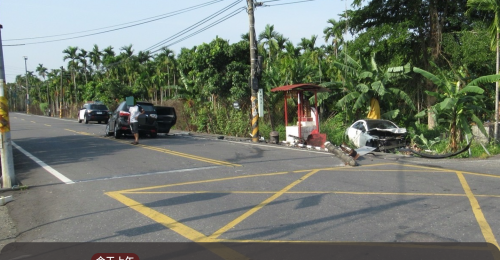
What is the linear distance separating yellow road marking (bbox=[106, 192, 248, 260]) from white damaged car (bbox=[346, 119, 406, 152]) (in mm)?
9949

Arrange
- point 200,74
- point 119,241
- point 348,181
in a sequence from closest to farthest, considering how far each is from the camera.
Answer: point 119,241
point 348,181
point 200,74

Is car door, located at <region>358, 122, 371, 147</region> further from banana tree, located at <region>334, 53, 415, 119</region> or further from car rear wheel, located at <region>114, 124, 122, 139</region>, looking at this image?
car rear wheel, located at <region>114, 124, 122, 139</region>

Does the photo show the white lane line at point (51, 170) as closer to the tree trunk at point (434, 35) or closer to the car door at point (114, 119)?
the car door at point (114, 119)

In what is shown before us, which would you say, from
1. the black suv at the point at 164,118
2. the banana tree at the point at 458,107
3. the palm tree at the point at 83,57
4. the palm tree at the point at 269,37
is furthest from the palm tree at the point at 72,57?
the banana tree at the point at 458,107

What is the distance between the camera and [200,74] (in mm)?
24281

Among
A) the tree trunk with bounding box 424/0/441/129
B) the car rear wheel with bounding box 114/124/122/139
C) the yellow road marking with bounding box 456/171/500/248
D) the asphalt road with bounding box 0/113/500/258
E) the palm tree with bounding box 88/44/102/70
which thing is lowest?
the yellow road marking with bounding box 456/171/500/248

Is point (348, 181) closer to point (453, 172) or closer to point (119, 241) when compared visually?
point (453, 172)

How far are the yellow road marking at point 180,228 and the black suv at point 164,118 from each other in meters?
14.0

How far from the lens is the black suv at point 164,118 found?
22.4 m

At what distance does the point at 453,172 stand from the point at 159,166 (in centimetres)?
730

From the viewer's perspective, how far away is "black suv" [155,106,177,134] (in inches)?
882

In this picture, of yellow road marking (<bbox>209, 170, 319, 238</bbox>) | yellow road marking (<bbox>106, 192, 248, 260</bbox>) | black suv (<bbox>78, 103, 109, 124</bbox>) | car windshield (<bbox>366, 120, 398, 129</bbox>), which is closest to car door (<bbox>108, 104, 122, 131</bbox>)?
car windshield (<bbox>366, 120, 398, 129</bbox>)

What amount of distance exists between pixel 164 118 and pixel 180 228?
1656cm
